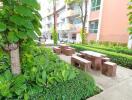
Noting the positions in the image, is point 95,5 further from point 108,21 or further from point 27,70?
point 27,70

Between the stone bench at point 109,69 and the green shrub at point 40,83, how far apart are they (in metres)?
1.94

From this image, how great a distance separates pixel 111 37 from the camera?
1528 cm

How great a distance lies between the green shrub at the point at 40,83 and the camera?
2.75 m

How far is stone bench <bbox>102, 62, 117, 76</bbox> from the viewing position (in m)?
5.59

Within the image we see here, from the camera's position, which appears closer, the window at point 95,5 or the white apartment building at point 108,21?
the white apartment building at point 108,21

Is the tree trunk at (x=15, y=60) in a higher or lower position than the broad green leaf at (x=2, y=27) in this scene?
lower

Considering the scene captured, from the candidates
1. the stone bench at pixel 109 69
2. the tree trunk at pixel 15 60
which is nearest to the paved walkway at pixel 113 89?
the stone bench at pixel 109 69

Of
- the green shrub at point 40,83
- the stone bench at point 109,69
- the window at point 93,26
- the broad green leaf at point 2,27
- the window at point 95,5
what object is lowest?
the stone bench at point 109,69

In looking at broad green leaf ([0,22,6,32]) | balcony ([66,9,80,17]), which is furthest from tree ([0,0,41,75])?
balcony ([66,9,80,17])

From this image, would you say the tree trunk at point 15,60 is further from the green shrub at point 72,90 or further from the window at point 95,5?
the window at point 95,5

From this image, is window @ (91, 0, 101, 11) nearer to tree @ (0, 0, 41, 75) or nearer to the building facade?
the building facade

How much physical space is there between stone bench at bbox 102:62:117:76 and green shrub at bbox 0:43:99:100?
1941 mm

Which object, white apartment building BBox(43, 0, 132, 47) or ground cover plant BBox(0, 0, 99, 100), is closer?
ground cover plant BBox(0, 0, 99, 100)

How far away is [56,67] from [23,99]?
1399 mm
